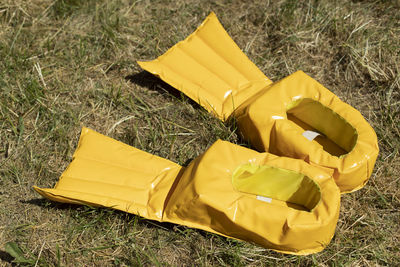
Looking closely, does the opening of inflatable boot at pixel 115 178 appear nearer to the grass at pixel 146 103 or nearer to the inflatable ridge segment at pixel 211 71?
the grass at pixel 146 103

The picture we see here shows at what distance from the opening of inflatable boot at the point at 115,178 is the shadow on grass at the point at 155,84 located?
0.44 metres

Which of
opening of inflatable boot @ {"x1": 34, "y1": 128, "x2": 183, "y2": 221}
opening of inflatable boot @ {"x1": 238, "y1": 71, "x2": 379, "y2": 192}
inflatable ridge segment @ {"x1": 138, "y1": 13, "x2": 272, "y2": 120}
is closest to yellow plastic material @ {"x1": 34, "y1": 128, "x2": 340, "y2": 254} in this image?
opening of inflatable boot @ {"x1": 34, "y1": 128, "x2": 183, "y2": 221}

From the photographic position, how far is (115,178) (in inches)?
81.1

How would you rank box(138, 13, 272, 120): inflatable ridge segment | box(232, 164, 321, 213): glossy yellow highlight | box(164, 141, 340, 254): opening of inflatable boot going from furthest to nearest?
box(138, 13, 272, 120): inflatable ridge segment → box(232, 164, 321, 213): glossy yellow highlight → box(164, 141, 340, 254): opening of inflatable boot

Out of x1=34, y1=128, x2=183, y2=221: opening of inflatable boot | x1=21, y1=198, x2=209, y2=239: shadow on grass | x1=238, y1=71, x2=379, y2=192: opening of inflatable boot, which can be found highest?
x1=238, y1=71, x2=379, y2=192: opening of inflatable boot

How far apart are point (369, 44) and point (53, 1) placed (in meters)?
1.96

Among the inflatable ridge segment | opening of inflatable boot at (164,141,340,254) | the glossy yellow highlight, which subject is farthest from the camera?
the inflatable ridge segment

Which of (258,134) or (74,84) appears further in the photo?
(74,84)

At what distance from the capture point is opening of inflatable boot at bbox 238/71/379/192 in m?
1.95

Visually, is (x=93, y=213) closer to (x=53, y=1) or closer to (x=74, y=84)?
(x=74, y=84)

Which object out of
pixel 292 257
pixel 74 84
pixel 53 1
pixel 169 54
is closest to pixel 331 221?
pixel 292 257

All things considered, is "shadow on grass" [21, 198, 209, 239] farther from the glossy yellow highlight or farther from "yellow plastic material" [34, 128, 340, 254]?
the glossy yellow highlight

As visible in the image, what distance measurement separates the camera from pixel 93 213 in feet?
6.54

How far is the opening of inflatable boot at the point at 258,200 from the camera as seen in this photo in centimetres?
176
